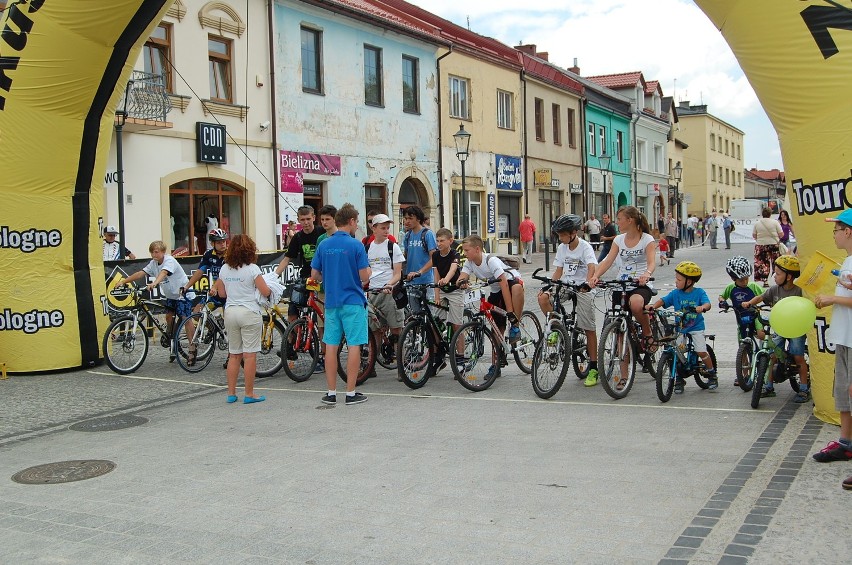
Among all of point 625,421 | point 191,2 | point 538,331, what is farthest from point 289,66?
point 625,421

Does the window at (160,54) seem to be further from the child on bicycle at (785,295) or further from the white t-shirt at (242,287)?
the child on bicycle at (785,295)

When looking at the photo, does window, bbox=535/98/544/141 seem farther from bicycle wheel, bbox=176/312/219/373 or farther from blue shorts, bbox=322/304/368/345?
blue shorts, bbox=322/304/368/345

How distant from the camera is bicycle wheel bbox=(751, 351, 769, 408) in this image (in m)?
7.18

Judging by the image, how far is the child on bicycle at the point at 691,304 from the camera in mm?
7949

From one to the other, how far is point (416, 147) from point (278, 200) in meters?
7.02

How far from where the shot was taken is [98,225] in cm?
1124

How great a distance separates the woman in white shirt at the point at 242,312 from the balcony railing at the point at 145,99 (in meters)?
10.3

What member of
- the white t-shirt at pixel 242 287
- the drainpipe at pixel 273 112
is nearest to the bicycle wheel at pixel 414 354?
the white t-shirt at pixel 242 287

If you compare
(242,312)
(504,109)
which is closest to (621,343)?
(242,312)

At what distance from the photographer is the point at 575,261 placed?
8.95m

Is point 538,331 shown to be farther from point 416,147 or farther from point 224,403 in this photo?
point 416,147

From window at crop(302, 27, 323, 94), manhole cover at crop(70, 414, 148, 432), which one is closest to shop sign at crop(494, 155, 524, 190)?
window at crop(302, 27, 323, 94)

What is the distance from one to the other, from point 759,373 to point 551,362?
191 cm

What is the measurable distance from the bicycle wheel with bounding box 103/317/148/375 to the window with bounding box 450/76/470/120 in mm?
20742
